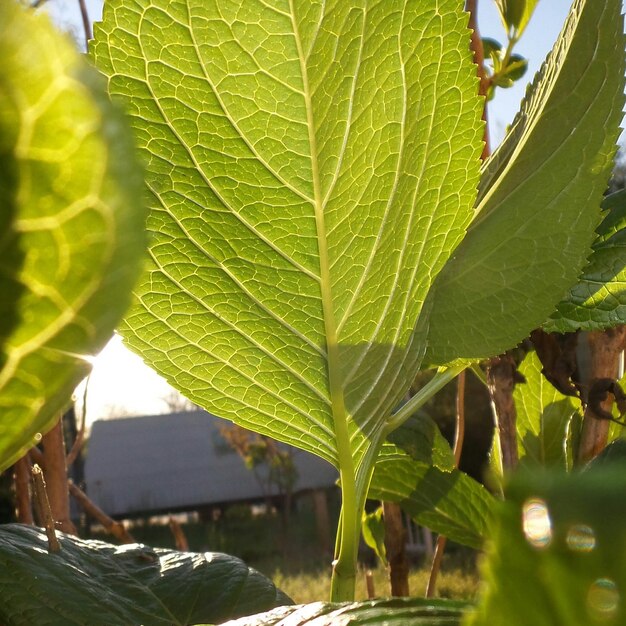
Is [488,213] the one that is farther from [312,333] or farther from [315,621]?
[315,621]

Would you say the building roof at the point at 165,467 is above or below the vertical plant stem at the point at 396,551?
above

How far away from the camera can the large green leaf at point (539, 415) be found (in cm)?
59

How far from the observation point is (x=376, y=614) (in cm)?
20

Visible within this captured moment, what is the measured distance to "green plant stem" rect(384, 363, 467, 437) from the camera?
425 millimetres

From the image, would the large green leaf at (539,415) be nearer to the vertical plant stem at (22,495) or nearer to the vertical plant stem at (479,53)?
the vertical plant stem at (479,53)

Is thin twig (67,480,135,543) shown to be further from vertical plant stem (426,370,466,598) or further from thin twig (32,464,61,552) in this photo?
thin twig (32,464,61,552)

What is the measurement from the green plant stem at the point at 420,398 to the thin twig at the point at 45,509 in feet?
0.55

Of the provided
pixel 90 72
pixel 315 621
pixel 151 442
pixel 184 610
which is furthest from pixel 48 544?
pixel 151 442

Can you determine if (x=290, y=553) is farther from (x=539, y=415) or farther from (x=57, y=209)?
(x=57, y=209)

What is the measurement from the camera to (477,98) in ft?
1.06

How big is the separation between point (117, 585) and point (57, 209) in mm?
287

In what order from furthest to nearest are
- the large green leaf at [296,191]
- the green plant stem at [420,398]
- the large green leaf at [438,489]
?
the large green leaf at [438,489] < the green plant stem at [420,398] < the large green leaf at [296,191]

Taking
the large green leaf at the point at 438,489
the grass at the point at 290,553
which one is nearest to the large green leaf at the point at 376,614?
the large green leaf at the point at 438,489

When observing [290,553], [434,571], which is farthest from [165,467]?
[434,571]
